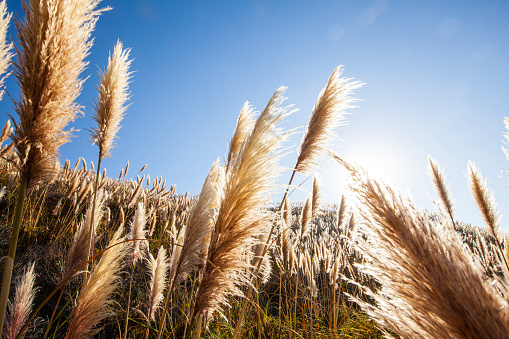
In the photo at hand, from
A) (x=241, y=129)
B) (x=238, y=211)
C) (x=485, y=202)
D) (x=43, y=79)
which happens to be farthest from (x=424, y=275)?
(x=485, y=202)

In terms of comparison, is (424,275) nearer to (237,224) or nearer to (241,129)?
(237,224)

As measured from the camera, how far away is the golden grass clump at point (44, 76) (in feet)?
4.47

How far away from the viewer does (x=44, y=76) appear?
1.39m

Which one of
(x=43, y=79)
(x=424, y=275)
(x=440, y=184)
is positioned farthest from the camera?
(x=440, y=184)

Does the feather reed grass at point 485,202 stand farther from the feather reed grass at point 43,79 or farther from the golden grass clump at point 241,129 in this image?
the feather reed grass at point 43,79

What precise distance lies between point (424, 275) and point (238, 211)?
2.97 ft

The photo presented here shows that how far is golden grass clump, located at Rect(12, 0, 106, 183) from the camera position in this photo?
1361mm

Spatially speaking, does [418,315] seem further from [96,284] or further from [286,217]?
[286,217]

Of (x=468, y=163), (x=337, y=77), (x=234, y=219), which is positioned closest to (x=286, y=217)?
(x=337, y=77)

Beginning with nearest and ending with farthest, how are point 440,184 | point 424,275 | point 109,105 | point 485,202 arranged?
point 424,275, point 109,105, point 485,202, point 440,184

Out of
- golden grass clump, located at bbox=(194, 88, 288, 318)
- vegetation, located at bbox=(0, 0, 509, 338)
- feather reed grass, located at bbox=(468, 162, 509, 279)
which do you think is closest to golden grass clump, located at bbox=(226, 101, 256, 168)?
vegetation, located at bbox=(0, 0, 509, 338)

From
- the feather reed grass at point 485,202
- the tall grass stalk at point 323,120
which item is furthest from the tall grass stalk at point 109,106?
the feather reed grass at point 485,202

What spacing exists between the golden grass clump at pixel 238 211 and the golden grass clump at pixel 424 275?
633mm

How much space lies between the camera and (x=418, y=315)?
2.47 feet
